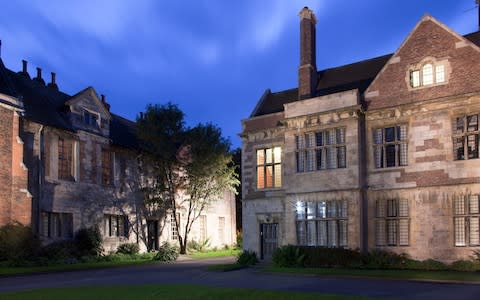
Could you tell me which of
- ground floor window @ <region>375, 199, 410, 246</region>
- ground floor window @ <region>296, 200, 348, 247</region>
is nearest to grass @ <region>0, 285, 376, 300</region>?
ground floor window @ <region>296, 200, 348, 247</region>

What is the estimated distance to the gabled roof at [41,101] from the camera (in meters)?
30.3

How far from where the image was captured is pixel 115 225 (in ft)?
120

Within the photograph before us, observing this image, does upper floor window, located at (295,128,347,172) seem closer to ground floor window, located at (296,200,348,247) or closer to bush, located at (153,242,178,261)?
ground floor window, located at (296,200,348,247)

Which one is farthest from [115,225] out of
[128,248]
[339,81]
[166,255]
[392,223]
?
[392,223]

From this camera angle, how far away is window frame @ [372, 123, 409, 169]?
23.8m

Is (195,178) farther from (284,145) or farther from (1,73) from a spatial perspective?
(1,73)

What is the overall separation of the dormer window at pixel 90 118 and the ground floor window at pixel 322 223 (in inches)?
646

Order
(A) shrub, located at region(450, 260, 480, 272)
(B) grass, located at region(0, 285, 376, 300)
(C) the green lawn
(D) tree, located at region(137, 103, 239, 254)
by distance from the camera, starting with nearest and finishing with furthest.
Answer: (B) grass, located at region(0, 285, 376, 300) → (A) shrub, located at region(450, 260, 480, 272) → (C) the green lawn → (D) tree, located at region(137, 103, 239, 254)

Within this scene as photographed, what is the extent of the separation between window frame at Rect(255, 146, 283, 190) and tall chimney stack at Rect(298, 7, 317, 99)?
329cm

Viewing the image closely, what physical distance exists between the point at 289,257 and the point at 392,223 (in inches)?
193

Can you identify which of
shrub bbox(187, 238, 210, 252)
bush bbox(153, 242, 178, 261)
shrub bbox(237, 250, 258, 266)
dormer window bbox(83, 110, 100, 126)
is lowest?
shrub bbox(187, 238, 210, 252)

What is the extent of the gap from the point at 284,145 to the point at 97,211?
14.4 m

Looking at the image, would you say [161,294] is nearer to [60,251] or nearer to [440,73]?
[440,73]

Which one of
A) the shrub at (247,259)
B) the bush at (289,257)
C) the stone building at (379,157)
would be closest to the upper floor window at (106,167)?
the stone building at (379,157)
